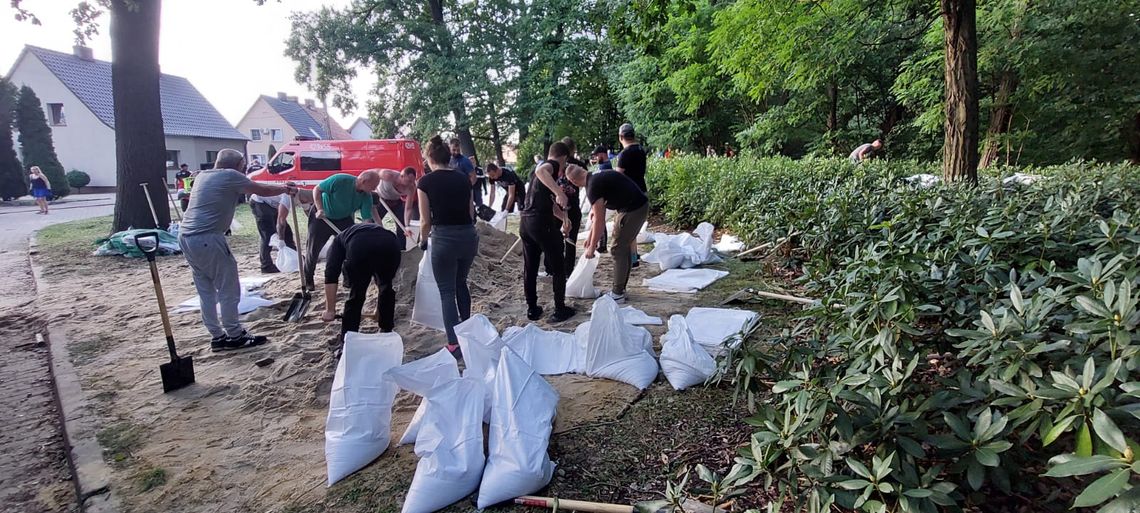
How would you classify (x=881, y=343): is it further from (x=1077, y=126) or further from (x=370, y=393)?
(x=1077, y=126)

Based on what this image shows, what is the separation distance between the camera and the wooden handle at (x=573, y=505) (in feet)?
6.56

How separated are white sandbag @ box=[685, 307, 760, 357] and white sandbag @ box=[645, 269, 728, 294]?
95 centimetres

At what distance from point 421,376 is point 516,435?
21.0 inches

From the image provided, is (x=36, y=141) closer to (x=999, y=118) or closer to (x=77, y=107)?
(x=77, y=107)

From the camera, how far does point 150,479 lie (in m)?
2.53

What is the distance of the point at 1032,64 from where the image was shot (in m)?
9.48

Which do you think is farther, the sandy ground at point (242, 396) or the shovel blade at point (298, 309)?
the shovel blade at point (298, 309)

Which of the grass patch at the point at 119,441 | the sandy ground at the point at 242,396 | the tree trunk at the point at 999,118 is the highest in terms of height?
the tree trunk at the point at 999,118

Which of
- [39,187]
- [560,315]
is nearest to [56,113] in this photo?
A: [39,187]

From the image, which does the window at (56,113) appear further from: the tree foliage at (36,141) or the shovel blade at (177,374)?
the shovel blade at (177,374)

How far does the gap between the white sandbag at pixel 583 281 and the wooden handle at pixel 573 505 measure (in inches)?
121

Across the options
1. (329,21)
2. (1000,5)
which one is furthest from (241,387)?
(329,21)

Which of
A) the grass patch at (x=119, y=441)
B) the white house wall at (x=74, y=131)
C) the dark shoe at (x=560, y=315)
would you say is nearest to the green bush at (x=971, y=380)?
the dark shoe at (x=560, y=315)

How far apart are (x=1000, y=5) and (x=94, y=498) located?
12375 millimetres
